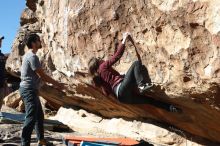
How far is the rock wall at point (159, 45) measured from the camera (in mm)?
6738

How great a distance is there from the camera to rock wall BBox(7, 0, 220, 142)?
674 centimetres

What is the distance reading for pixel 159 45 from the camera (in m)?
7.56

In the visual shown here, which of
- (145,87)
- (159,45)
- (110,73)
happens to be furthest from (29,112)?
(159,45)

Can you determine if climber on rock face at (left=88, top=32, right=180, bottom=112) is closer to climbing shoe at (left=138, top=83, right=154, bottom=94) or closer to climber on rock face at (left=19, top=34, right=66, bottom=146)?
climbing shoe at (left=138, top=83, right=154, bottom=94)

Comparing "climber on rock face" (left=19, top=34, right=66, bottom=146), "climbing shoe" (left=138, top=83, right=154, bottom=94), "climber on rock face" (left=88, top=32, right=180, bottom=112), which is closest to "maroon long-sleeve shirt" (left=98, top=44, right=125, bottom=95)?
"climber on rock face" (left=88, top=32, right=180, bottom=112)

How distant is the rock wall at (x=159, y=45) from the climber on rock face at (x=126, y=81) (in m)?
0.16

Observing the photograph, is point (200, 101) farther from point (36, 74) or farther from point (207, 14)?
point (36, 74)

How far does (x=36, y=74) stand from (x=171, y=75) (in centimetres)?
223

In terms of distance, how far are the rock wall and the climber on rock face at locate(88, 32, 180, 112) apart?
0.51 ft

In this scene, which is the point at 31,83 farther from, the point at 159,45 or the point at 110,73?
the point at 159,45

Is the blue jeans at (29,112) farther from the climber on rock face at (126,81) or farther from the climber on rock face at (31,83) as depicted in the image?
the climber on rock face at (126,81)

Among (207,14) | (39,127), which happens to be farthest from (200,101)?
(39,127)

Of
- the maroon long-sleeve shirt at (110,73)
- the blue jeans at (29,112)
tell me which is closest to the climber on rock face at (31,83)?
the blue jeans at (29,112)

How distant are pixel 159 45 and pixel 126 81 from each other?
83cm
